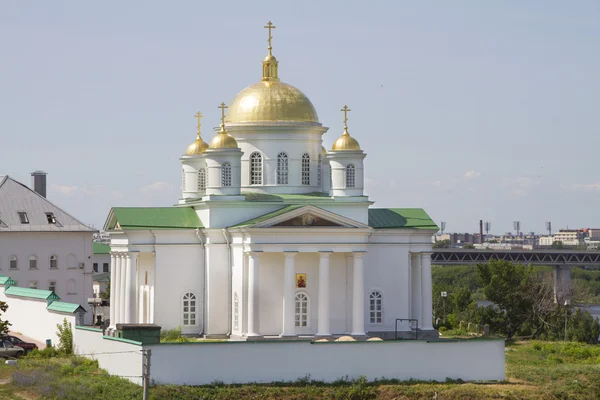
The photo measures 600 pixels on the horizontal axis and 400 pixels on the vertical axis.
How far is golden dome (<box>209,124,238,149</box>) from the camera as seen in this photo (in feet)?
184

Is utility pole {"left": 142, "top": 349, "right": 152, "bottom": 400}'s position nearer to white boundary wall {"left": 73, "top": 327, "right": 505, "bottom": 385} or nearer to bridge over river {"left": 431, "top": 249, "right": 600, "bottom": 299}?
white boundary wall {"left": 73, "top": 327, "right": 505, "bottom": 385}

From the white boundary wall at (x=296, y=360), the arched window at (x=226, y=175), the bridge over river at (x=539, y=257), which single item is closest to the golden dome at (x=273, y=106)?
the arched window at (x=226, y=175)

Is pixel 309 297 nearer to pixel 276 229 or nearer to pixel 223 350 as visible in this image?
pixel 276 229

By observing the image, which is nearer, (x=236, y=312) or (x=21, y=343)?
(x=21, y=343)

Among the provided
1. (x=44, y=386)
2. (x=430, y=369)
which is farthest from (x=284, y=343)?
(x=44, y=386)

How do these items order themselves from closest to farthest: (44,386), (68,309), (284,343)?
(44,386) < (284,343) < (68,309)

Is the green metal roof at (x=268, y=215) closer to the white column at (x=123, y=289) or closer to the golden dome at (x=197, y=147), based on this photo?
the white column at (x=123, y=289)

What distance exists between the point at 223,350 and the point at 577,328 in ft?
95.4

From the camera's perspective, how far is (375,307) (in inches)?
2259

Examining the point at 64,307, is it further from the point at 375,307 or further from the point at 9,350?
the point at 375,307

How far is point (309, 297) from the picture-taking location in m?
55.3

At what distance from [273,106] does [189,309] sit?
9.24 metres

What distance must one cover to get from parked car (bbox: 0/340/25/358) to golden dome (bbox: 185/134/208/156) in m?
15.6

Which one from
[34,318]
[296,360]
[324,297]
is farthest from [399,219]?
[34,318]
